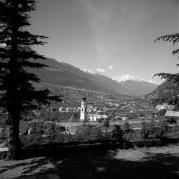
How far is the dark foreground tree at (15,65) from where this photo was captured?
1514 centimetres

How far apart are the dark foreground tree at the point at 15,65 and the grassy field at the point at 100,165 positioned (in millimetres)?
2433

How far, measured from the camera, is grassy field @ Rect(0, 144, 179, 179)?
1195 centimetres

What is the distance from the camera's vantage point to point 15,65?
51.3 feet

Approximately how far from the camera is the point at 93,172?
12305 millimetres

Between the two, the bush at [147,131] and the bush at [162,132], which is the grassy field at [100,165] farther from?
the bush at [147,131]

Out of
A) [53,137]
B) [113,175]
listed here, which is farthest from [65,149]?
[53,137]

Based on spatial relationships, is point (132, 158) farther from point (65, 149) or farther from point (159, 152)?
point (65, 149)

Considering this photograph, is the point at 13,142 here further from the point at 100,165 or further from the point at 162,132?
the point at 162,132

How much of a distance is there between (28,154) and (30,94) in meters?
4.23

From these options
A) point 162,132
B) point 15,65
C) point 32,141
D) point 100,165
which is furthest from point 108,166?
point 32,141

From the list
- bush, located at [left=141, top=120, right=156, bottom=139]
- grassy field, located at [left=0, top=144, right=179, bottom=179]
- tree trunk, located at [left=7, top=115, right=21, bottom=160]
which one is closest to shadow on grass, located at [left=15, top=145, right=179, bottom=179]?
grassy field, located at [left=0, top=144, right=179, bottom=179]

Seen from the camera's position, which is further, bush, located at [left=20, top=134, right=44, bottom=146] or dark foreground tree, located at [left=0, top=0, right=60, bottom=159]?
bush, located at [left=20, top=134, right=44, bottom=146]

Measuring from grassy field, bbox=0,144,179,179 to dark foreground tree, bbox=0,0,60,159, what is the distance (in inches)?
95.8

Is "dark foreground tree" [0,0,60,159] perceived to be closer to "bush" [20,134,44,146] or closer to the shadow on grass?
the shadow on grass
